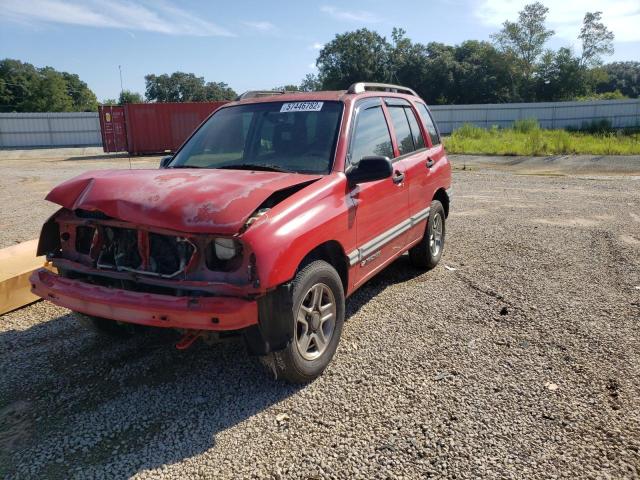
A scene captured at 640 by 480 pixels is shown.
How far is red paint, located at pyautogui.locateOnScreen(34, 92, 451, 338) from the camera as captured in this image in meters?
2.92

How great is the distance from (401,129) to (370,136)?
860 millimetres

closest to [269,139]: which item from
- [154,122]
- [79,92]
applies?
[154,122]

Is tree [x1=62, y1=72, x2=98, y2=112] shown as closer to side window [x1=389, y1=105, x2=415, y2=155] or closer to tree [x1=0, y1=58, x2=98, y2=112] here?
tree [x1=0, y1=58, x2=98, y2=112]

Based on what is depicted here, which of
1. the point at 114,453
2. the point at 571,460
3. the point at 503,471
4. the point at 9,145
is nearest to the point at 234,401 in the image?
the point at 114,453

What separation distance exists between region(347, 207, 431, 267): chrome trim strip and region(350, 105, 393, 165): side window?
689 millimetres

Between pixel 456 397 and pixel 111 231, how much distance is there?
252cm

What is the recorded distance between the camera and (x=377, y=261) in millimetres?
4547

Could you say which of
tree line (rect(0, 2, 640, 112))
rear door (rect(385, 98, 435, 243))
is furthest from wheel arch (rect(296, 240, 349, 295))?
tree line (rect(0, 2, 640, 112))

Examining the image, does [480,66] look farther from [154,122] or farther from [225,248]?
[225,248]

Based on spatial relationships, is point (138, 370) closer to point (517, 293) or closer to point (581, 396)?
point (581, 396)

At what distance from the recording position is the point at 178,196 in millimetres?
3146

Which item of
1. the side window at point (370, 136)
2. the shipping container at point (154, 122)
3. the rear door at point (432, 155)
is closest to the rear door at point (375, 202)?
the side window at point (370, 136)

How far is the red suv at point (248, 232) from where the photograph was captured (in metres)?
2.97

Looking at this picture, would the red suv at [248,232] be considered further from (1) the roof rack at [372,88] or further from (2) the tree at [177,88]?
(2) the tree at [177,88]
